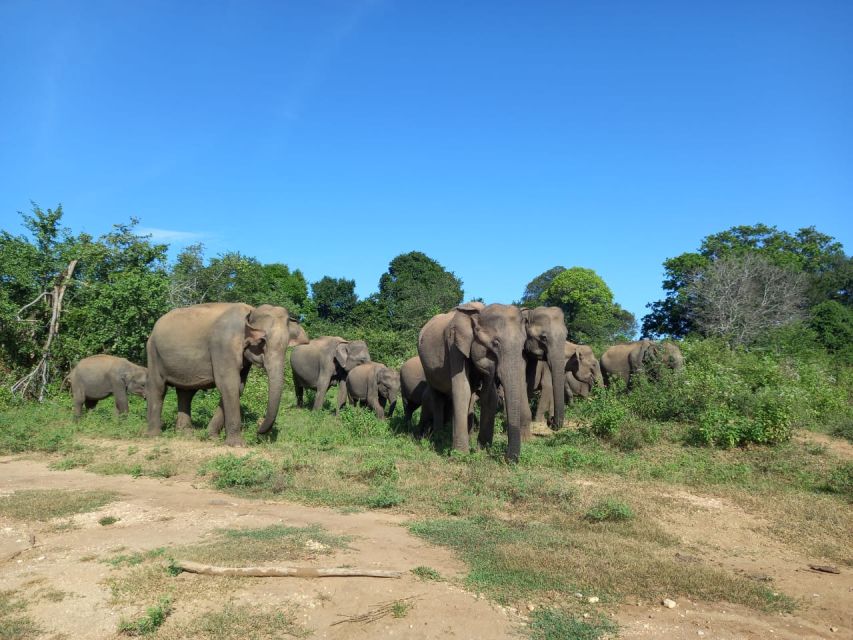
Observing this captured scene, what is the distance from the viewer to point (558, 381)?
13523 mm

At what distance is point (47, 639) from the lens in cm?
440

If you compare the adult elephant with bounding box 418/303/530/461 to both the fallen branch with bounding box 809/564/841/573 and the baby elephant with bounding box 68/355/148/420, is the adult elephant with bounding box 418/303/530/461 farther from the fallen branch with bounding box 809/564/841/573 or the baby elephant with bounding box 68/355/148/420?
the baby elephant with bounding box 68/355/148/420

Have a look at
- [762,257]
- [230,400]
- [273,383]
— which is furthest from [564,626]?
[762,257]

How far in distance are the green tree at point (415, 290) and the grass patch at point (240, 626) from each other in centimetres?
4074

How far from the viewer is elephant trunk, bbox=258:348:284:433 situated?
38.2ft

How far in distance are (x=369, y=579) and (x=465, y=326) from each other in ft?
19.9

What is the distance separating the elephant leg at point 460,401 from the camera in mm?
10711

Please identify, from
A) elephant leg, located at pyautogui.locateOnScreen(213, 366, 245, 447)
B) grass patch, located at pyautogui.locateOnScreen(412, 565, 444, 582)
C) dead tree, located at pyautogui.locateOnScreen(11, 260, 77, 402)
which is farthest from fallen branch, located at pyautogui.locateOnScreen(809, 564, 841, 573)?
dead tree, located at pyautogui.locateOnScreen(11, 260, 77, 402)

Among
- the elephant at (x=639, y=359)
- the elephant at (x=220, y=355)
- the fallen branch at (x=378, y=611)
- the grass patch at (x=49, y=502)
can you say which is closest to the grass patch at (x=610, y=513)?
the fallen branch at (x=378, y=611)

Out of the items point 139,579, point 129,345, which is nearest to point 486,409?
point 139,579

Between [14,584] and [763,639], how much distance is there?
6048 millimetres

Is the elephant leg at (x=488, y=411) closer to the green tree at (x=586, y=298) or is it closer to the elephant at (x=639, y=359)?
the elephant at (x=639, y=359)

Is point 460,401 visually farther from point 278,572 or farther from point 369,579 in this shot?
point 278,572

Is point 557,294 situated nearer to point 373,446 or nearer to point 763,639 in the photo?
point 373,446
